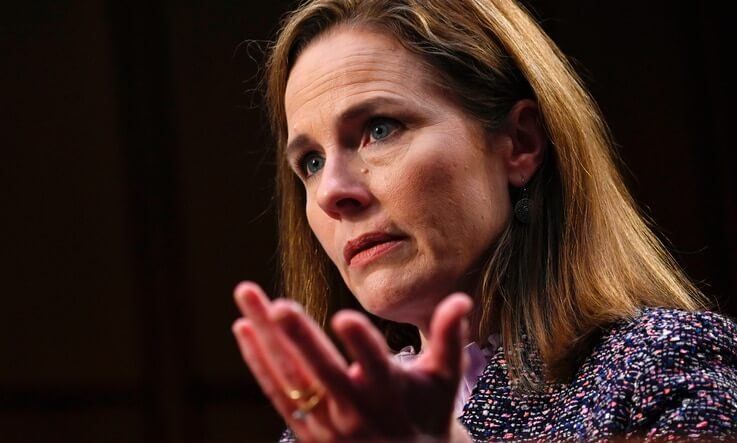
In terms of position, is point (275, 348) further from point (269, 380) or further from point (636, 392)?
point (636, 392)

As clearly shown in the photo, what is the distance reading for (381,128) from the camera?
4.98 feet

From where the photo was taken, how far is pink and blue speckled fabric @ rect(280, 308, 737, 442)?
47.1 inches

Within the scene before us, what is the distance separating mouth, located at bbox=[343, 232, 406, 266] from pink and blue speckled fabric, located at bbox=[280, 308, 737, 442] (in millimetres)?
193

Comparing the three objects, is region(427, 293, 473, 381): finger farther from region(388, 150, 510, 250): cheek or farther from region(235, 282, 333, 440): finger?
region(388, 150, 510, 250): cheek

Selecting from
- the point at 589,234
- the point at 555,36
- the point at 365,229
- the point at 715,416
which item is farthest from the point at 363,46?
the point at 555,36

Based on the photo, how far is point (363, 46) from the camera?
159cm

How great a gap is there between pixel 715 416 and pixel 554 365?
254mm

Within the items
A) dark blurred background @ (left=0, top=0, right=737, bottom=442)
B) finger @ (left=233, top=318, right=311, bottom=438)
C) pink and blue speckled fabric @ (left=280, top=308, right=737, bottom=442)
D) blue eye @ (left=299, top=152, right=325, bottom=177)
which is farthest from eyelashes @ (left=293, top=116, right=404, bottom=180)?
dark blurred background @ (left=0, top=0, right=737, bottom=442)

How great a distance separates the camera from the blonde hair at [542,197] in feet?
4.77

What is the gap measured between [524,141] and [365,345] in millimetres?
780

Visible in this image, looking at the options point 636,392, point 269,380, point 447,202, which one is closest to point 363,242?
point 447,202

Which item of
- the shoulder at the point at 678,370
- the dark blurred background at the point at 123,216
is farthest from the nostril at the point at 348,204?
the dark blurred background at the point at 123,216

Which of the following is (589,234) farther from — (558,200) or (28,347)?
(28,347)

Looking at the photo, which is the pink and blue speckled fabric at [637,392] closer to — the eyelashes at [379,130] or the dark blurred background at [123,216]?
the eyelashes at [379,130]
